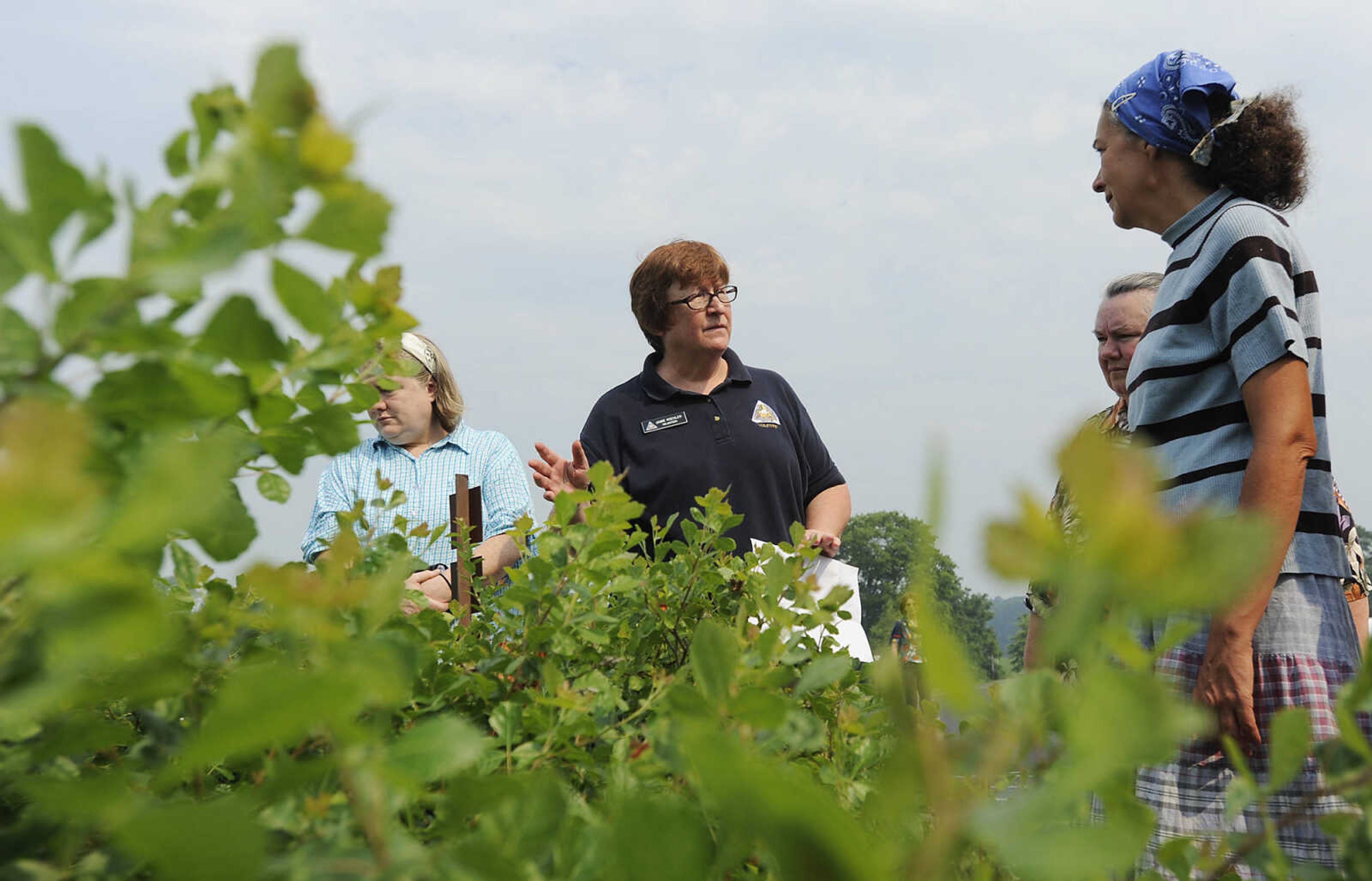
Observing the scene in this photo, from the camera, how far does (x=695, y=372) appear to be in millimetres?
4430

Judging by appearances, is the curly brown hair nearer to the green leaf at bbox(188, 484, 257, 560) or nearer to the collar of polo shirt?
the collar of polo shirt

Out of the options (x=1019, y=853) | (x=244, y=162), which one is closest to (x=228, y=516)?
(x=244, y=162)

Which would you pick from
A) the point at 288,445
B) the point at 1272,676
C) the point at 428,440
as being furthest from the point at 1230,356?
the point at 428,440

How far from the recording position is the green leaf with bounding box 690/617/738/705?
0.61 metres

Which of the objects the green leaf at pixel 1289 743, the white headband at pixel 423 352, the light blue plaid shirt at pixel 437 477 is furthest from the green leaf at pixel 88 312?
the white headband at pixel 423 352

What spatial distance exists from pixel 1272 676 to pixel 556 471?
1.88 meters

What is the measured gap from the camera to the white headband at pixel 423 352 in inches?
179

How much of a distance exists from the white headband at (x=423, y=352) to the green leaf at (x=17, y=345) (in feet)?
13.1

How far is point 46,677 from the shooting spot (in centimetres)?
43

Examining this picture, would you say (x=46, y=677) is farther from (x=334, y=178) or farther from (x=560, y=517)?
Answer: (x=560, y=517)

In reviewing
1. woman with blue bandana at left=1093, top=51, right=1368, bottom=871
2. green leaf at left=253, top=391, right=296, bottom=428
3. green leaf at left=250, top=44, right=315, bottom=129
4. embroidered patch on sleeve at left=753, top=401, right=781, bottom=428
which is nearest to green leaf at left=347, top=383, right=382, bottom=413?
green leaf at left=253, top=391, right=296, bottom=428

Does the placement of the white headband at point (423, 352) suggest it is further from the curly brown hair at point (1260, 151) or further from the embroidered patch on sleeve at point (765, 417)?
the curly brown hair at point (1260, 151)

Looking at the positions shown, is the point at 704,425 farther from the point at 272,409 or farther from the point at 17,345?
the point at 17,345

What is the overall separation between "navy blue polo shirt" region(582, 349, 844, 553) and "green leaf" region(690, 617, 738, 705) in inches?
121
